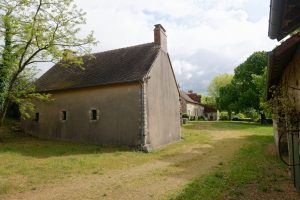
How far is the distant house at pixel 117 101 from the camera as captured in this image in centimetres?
1884

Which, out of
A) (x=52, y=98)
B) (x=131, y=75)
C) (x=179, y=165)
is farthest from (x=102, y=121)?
(x=179, y=165)

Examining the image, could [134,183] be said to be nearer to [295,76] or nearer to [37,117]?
[295,76]

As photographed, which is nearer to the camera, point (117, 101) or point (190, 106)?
point (117, 101)

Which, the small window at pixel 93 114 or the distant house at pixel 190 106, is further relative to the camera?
the distant house at pixel 190 106

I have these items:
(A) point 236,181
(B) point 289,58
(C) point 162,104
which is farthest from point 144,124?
(B) point 289,58

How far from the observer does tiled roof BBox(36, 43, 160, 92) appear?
65.4ft

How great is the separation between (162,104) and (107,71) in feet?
16.7

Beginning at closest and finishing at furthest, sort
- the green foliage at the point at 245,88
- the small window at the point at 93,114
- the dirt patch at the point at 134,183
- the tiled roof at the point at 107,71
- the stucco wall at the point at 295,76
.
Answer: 1. the stucco wall at the point at 295,76
2. the dirt patch at the point at 134,183
3. the tiled roof at the point at 107,71
4. the small window at the point at 93,114
5. the green foliage at the point at 245,88

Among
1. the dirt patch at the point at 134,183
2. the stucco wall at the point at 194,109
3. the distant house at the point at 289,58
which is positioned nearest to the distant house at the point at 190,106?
the stucco wall at the point at 194,109

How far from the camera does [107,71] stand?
2158cm

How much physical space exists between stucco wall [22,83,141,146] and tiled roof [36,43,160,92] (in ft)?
1.98

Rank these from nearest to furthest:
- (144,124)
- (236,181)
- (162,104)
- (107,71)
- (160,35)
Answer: (236,181)
(144,124)
(107,71)
(162,104)
(160,35)

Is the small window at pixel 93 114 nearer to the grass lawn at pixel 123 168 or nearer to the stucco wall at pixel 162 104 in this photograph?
the grass lawn at pixel 123 168

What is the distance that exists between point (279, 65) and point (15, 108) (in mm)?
28351
